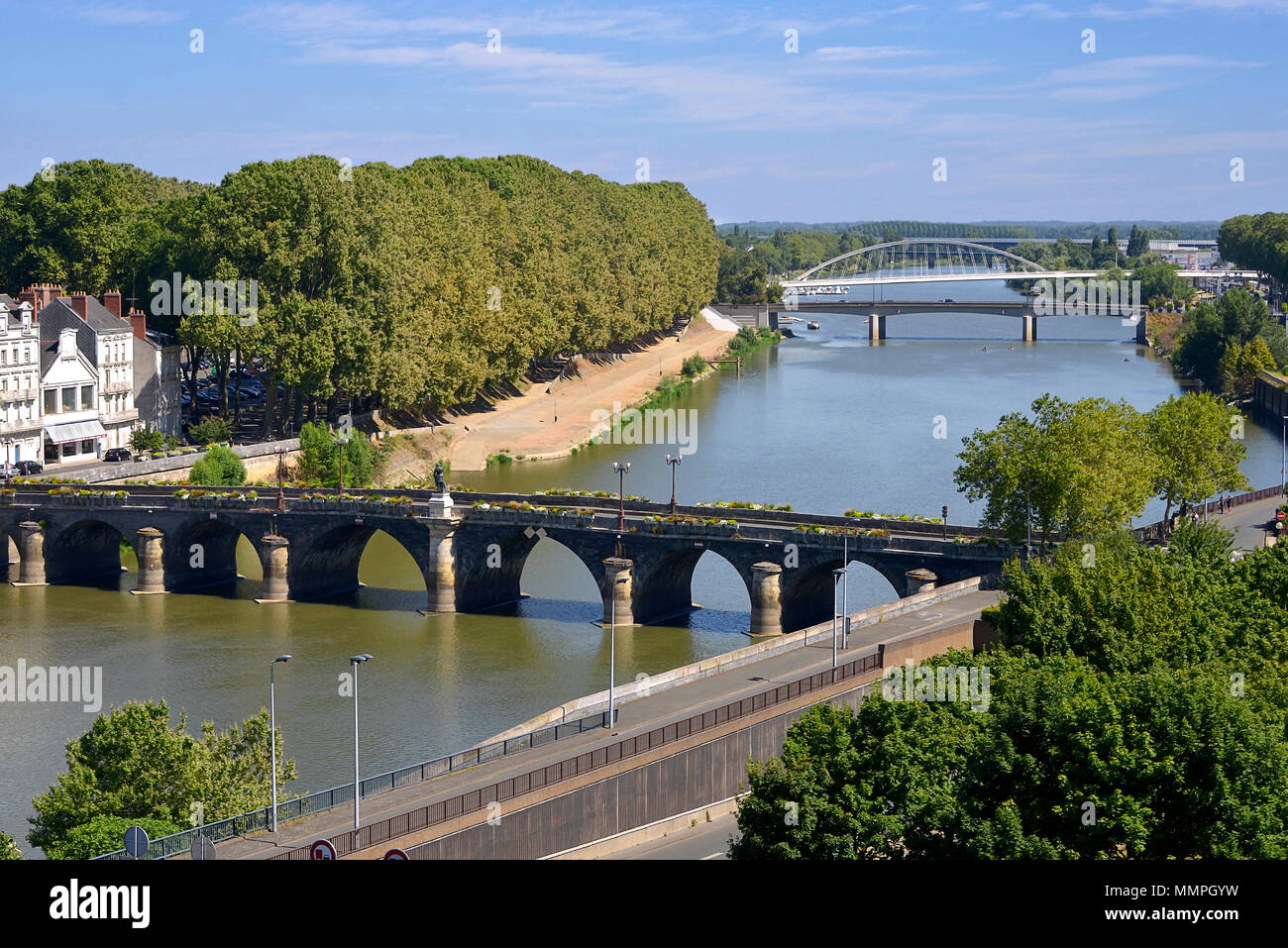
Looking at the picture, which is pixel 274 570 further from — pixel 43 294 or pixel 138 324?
pixel 43 294

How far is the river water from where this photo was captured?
5897 centimetres

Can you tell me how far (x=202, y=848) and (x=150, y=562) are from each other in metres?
47.3

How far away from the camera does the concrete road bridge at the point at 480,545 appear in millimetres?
71375

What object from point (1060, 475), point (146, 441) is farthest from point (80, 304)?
point (1060, 475)

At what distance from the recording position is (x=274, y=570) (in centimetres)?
7906

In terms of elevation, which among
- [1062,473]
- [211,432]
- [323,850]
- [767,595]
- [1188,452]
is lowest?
[323,850]

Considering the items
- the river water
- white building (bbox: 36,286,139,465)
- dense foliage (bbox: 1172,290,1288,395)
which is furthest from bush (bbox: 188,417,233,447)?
dense foliage (bbox: 1172,290,1288,395)

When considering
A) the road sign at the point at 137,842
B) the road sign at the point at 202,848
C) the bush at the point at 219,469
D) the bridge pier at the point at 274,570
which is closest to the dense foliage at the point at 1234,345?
the bush at the point at 219,469

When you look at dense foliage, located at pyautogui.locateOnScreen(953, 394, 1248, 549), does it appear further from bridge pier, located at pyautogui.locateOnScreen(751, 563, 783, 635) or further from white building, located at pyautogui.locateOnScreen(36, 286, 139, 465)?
white building, located at pyautogui.locateOnScreen(36, 286, 139, 465)

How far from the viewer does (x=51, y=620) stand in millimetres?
74688

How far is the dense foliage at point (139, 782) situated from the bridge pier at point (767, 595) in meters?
31.4

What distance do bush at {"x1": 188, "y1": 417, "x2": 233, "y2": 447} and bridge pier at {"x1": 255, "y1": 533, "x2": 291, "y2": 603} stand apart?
83.1 ft
